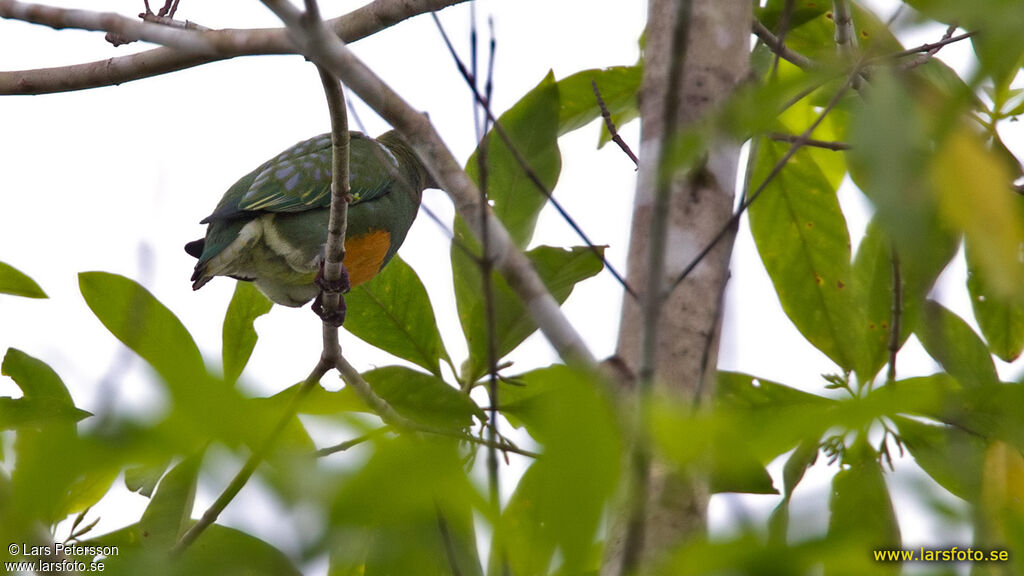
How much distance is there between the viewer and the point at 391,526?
36.1 inches

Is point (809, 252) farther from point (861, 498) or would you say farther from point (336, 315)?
point (336, 315)

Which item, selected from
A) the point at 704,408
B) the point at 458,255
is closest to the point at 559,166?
the point at 458,255

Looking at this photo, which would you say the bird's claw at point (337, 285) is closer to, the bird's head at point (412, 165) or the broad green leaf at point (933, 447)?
the bird's head at point (412, 165)

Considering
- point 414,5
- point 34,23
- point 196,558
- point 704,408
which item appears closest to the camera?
point 196,558

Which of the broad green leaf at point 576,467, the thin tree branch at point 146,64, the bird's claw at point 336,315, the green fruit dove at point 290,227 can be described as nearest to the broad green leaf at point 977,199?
the broad green leaf at point 576,467

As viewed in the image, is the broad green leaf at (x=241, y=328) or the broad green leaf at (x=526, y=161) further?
the broad green leaf at (x=241, y=328)

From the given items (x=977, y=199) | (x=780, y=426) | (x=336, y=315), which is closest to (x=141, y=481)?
(x=336, y=315)

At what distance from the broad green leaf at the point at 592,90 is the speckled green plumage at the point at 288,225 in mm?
1082

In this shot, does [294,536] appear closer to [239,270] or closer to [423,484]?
[423,484]

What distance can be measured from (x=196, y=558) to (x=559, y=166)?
1736mm

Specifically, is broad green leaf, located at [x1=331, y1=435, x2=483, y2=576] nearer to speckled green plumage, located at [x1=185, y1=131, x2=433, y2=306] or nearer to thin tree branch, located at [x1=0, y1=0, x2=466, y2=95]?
thin tree branch, located at [x1=0, y1=0, x2=466, y2=95]

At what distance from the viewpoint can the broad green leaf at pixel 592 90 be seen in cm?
281

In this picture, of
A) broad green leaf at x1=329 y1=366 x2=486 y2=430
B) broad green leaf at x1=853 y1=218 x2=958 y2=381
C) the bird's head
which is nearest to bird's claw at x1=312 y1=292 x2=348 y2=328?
broad green leaf at x1=329 y1=366 x2=486 y2=430

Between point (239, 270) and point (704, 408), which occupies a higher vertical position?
point (239, 270)
